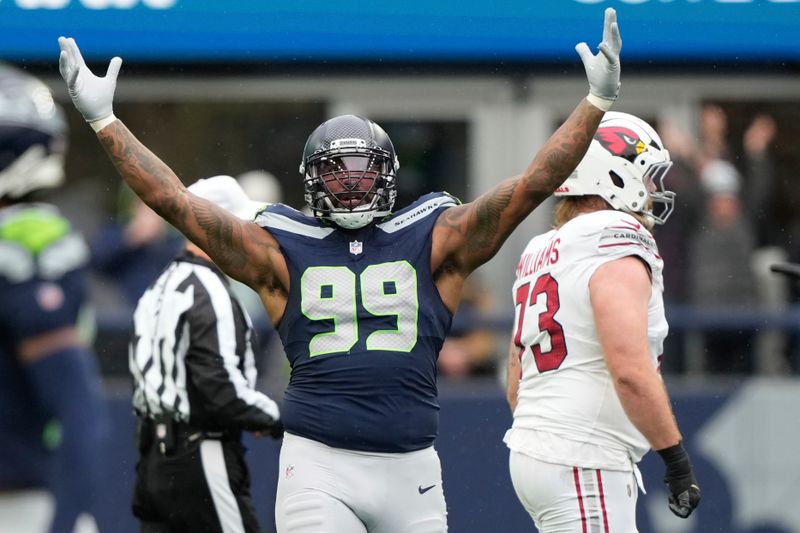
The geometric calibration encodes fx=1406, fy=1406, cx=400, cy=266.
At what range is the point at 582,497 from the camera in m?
4.45

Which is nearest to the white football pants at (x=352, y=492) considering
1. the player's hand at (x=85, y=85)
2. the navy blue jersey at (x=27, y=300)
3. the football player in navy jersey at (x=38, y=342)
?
the football player in navy jersey at (x=38, y=342)

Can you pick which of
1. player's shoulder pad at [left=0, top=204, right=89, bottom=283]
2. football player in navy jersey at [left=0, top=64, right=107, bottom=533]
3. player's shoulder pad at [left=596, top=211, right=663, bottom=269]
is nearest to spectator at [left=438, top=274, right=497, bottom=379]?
player's shoulder pad at [left=596, top=211, right=663, bottom=269]

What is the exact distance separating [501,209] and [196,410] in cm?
193

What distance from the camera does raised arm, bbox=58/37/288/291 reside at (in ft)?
14.4

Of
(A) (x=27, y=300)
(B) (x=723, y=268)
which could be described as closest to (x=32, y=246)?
(A) (x=27, y=300)

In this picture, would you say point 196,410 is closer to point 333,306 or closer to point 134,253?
point 333,306

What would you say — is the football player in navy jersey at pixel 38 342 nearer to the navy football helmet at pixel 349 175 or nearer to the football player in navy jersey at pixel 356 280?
the football player in navy jersey at pixel 356 280

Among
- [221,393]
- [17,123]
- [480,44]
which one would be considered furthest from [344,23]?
[17,123]

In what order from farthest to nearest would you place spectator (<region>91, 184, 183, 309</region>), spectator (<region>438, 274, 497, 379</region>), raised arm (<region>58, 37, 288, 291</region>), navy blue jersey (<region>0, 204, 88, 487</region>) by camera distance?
spectator (<region>91, 184, 183, 309</region>)
spectator (<region>438, 274, 497, 379</region>)
raised arm (<region>58, 37, 288, 291</region>)
navy blue jersey (<region>0, 204, 88, 487</region>)

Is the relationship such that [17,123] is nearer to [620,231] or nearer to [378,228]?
[378,228]

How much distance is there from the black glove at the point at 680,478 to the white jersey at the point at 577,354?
12 centimetres

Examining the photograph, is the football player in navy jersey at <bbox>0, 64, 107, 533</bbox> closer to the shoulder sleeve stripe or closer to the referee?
the shoulder sleeve stripe

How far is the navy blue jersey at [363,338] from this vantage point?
4.42 metres

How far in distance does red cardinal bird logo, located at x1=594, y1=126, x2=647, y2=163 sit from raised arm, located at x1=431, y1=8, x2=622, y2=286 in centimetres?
48
